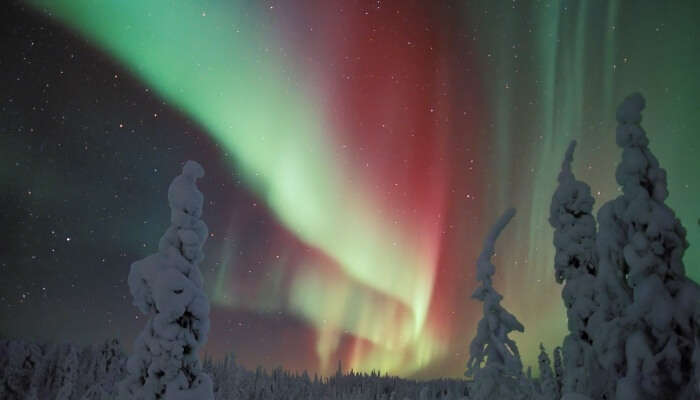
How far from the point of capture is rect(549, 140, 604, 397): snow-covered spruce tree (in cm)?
1566

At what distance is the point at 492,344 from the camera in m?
19.1

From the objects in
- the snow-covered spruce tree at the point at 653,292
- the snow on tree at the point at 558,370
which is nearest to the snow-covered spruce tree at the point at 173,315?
the snow-covered spruce tree at the point at 653,292

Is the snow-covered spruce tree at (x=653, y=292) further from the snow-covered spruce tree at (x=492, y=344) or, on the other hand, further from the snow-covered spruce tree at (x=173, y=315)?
the snow-covered spruce tree at (x=173, y=315)

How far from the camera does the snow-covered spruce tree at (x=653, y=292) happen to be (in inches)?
340

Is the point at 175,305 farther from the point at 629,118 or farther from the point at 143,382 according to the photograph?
the point at 629,118

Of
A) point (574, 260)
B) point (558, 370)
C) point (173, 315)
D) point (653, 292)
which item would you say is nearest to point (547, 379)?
point (558, 370)

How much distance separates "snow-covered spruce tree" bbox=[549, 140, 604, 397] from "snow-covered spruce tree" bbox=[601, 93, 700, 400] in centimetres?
668

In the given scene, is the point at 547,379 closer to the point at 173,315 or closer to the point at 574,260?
the point at 574,260

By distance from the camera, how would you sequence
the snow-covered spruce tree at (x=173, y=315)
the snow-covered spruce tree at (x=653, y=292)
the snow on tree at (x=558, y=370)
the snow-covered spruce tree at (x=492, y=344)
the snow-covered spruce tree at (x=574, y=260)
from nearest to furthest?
the snow-covered spruce tree at (x=653, y=292)
the snow-covered spruce tree at (x=173, y=315)
the snow-covered spruce tree at (x=574, y=260)
the snow-covered spruce tree at (x=492, y=344)
the snow on tree at (x=558, y=370)

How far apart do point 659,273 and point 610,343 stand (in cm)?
166

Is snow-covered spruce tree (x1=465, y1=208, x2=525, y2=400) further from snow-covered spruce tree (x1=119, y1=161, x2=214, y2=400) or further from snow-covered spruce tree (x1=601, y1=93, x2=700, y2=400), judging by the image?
snow-covered spruce tree (x1=119, y1=161, x2=214, y2=400)

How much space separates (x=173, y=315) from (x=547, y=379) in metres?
17.3

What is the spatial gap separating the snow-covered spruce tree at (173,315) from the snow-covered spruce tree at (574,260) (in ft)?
36.7

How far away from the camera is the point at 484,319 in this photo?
63.5 feet
